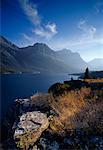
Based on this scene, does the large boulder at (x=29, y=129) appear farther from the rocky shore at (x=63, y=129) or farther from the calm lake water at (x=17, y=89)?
the calm lake water at (x=17, y=89)

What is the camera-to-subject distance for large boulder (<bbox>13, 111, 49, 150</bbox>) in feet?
30.0

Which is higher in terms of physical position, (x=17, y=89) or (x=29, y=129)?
(x=29, y=129)

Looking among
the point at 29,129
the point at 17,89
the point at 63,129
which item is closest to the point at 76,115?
the point at 63,129

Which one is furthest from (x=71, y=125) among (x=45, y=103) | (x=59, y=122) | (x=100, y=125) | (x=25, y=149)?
(x=45, y=103)

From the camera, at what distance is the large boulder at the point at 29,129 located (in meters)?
9.15

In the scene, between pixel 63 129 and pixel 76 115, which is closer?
pixel 63 129

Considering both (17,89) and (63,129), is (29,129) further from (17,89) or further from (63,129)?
(17,89)

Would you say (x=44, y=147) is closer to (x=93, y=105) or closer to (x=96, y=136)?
(x=96, y=136)

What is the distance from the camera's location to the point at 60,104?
12.0m

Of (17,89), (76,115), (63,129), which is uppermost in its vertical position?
(76,115)

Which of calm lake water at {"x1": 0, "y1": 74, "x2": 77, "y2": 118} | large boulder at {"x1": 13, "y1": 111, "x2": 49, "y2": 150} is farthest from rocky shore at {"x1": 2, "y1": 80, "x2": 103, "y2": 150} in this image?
calm lake water at {"x1": 0, "y1": 74, "x2": 77, "y2": 118}

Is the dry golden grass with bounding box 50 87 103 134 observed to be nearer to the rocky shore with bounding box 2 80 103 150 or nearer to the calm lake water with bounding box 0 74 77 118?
the rocky shore with bounding box 2 80 103 150

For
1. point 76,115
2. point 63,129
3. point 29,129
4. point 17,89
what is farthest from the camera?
point 17,89

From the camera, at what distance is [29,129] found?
963cm
